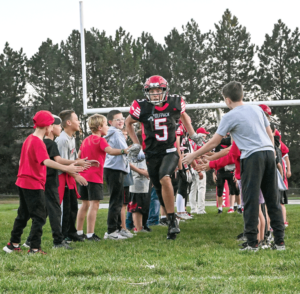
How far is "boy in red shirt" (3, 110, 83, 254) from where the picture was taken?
4766mm

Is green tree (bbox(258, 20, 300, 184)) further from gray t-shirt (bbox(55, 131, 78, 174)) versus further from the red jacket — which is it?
gray t-shirt (bbox(55, 131, 78, 174))

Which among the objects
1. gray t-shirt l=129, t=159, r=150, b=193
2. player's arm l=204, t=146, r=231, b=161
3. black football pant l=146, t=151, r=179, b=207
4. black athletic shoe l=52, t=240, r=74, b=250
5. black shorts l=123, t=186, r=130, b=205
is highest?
player's arm l=204, t=146, r=231, b=161

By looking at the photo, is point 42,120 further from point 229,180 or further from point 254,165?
point 229,180

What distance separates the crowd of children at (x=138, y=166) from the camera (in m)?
4.71

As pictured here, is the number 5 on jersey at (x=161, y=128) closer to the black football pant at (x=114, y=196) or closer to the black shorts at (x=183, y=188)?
the black football pant at (x=114, y=196)

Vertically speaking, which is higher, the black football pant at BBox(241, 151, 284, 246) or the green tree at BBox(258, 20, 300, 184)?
the green tree at BBox(258, 20, 300, 184)

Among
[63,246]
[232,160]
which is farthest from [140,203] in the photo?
[232,160]

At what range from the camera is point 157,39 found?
41062mm

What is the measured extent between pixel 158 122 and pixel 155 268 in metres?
2.53

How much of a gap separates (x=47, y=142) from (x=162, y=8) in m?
9.00

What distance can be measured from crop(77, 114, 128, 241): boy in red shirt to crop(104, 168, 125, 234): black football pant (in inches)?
6.9

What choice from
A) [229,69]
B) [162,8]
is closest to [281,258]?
[162,8]

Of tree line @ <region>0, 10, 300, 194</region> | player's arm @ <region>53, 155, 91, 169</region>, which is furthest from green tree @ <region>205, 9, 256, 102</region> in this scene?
player's arm @ <region>53, 155, 91, 169</region>

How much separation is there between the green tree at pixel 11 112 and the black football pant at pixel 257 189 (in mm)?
34025
